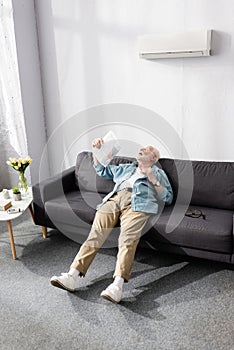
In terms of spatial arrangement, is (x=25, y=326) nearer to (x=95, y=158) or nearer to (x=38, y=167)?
(x=95, y=158)

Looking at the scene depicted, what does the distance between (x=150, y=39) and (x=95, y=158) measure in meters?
1.13

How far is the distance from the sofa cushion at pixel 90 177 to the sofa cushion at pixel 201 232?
67cm

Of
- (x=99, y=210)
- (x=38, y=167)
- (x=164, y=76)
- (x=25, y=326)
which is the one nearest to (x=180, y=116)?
(x=164, y=76)

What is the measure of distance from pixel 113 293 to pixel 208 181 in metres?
→ 1.17

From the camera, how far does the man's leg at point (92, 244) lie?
2.32 metres

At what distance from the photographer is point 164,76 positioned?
322 centimetres

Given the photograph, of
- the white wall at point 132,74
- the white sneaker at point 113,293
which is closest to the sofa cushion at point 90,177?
the white wall at point 132,74

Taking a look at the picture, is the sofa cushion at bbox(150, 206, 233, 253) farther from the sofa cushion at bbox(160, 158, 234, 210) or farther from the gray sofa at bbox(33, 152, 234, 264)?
the sofa cushion at bbox(160, 158, 234, 210)

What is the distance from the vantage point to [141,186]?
2.68 meters

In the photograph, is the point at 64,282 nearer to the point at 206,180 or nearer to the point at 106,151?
the point at 106,151

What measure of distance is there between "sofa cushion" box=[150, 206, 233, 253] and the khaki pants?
137 mm

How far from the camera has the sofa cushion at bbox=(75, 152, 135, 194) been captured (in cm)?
312

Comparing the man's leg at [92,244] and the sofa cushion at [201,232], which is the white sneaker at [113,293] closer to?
the man's leg at [92,244]

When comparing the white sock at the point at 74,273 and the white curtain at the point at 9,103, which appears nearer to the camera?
the white sock at the point at 74,273
